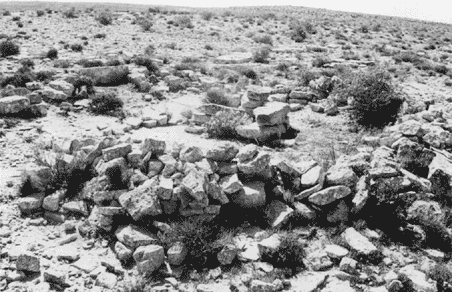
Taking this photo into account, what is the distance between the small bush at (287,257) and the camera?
7.00 meters

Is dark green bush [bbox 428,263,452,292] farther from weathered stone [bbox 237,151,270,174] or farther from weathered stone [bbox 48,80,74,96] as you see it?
weathered stone [bbox 48,80,74,96]

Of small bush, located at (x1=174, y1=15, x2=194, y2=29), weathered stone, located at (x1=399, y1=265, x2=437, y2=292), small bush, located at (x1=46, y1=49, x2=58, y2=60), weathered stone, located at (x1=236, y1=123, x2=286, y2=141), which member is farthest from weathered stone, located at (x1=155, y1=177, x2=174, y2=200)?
small bush, located at (x1=174, y1=15, x2=194, y2=29)

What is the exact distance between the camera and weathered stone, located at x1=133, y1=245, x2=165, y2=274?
6.73m

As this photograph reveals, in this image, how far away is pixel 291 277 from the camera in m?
6.86

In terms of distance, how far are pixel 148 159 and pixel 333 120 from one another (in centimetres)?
662

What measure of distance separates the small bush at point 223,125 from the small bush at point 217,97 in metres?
2.20

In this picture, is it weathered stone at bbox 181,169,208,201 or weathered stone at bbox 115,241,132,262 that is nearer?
weathered stone at bbox 115,241,132,262

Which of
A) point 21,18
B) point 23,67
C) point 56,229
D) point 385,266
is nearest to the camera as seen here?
point 385,266

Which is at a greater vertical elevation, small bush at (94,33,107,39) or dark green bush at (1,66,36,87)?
small bush at (94,33,107,39)

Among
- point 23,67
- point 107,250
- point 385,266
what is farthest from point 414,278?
point 23,67

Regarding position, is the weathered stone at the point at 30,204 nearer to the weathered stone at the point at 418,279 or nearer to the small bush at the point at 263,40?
the weathered stone at the point at 418,279

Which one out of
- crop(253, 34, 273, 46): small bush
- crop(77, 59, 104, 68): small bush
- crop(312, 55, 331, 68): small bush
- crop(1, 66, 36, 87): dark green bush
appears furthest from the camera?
crop(253, 34, 273, 46): small bush

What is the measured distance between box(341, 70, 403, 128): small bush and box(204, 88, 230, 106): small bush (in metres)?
3.93

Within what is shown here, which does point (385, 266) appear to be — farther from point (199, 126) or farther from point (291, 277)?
point (199, 126)
